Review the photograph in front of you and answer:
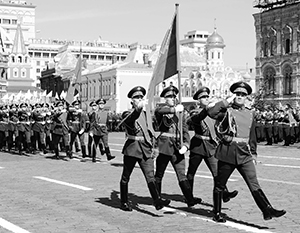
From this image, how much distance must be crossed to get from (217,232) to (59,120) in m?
12.7

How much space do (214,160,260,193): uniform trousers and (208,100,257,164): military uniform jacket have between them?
0.07 m

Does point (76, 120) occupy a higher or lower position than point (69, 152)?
higher

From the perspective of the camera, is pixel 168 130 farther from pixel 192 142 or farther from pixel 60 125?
pixel 60 125

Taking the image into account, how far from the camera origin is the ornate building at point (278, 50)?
6241 cm

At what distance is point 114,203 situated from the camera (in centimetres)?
1107

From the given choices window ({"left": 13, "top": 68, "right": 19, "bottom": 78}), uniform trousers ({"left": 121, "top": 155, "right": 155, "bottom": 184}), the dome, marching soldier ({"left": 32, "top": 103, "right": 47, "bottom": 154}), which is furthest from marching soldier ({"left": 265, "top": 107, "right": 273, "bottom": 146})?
window ({"left": 13, "top": 68, "right": 19, "bottom": 78})

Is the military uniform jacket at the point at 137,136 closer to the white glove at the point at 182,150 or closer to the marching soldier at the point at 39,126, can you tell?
the white glove at the point at 182,150

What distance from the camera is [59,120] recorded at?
20.7 meters

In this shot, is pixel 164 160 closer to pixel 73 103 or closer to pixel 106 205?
pixel 106 205

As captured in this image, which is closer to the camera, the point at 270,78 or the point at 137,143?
the point at 137,143

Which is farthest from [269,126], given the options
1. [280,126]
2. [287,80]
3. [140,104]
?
[287,80]

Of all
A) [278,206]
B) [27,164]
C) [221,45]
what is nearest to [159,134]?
[278,206]

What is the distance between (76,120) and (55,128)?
0.75 metres

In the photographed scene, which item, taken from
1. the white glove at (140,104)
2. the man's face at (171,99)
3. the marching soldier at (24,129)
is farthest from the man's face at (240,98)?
the marching soldier at (24,129)
